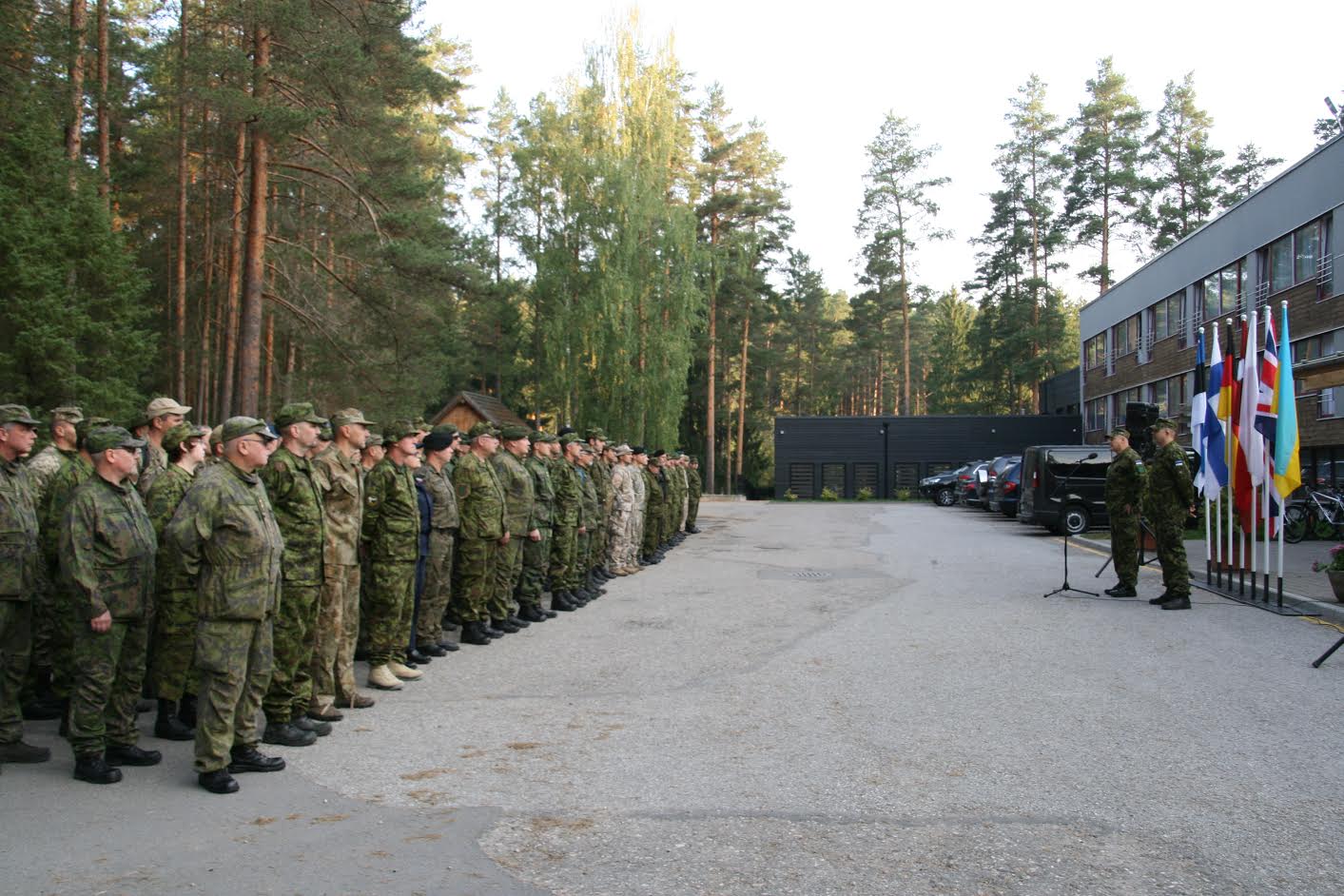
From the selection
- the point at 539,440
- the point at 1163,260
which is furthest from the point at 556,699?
the point at 1163,260

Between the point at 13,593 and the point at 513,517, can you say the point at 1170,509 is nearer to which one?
the point at 513,517

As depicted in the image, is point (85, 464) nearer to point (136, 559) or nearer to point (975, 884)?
point (136, 559)

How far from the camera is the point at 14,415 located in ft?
18.4

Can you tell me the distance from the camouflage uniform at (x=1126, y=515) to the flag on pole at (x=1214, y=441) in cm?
138

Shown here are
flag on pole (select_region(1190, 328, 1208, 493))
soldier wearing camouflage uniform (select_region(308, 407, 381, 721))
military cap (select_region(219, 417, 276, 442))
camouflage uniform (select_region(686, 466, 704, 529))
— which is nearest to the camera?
military cap (select_region(219, 417, 276, 442))

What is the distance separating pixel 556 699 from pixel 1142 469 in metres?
8.53

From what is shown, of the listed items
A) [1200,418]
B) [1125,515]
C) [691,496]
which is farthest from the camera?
[691,496]

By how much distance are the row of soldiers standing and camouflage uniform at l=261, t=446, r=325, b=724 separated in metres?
0.01

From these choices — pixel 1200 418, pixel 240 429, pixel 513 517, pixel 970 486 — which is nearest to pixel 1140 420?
pixel 1200 418

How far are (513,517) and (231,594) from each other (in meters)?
5.09

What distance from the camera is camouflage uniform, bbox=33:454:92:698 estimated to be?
19.7 feet

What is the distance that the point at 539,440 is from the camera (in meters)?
11.7

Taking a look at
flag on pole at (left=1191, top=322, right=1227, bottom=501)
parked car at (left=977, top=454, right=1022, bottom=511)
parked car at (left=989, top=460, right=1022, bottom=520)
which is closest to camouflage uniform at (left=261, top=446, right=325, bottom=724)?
flag on pole at (left=1191, top=322, right=1227, bottom=501)

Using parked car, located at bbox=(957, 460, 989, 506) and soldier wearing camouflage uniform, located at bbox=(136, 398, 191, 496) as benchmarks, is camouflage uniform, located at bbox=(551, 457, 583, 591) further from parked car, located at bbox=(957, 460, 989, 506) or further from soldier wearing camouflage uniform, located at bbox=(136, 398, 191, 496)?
parked car, located at bbox=(957, 460, 989, 506)
